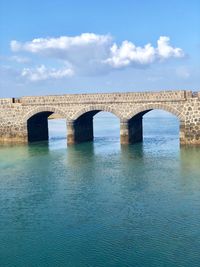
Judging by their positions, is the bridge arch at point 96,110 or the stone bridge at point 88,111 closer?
the stone bridge at point 88,111

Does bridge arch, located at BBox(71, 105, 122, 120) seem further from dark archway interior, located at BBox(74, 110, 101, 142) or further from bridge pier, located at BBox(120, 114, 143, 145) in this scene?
bridge pier, located at BBox(120, 114, 143, 145)

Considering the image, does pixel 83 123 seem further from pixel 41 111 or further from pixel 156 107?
pixel 156 107

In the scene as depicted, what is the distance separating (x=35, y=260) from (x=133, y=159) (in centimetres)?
1719

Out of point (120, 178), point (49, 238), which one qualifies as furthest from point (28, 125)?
point (49, 238)

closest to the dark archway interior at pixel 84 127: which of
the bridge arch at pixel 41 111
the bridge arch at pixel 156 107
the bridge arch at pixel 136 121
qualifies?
the bridge arch at pixel 41 111

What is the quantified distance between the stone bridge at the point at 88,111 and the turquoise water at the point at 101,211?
16.9 ft

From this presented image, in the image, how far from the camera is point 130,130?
35500 mm

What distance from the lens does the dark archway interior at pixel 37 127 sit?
3934 cm

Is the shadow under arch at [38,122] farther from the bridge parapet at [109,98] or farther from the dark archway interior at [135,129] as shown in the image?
the dark archway interior at [135,129]

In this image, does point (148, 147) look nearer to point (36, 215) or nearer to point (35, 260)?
point (36, 215)

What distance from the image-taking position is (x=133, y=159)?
1121 inches

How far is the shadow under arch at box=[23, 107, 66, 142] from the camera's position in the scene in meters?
37.6

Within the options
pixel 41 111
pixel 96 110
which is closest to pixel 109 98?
pixel 96 110

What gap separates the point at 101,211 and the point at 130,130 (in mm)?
19669
